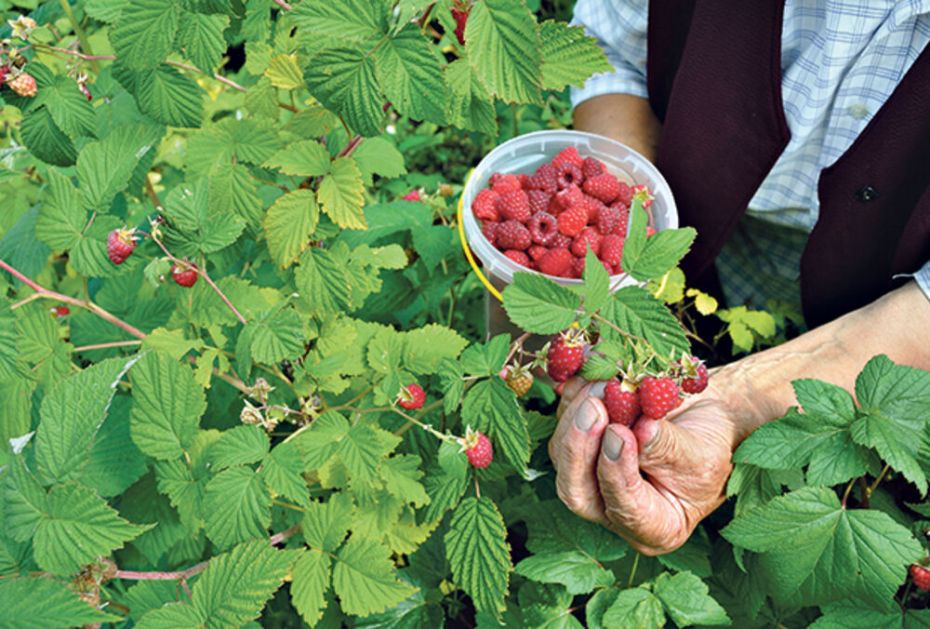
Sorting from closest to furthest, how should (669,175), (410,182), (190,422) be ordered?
(190,422)
(669,175)
(410,182)

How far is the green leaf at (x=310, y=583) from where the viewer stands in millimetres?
896

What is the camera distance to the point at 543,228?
1296 millimetres

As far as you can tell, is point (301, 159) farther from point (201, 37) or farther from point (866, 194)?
point (866, 194)

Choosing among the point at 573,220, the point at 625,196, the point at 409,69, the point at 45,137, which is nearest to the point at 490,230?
the point at 573,220

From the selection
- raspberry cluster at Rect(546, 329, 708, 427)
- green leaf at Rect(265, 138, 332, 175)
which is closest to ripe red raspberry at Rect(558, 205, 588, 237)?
raspberry cluster at Rect(546, 329, 708, 427)

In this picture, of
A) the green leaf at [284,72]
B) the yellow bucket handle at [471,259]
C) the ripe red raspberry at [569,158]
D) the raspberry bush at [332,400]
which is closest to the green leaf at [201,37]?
the raspberry bush at [332,400]

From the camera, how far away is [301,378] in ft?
3.33

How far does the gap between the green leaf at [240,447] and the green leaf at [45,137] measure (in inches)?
17.5

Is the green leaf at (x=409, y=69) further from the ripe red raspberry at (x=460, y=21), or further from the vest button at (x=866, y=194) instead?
the vest button at (x=866, y=194)

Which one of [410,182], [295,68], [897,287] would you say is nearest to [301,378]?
[295,68]

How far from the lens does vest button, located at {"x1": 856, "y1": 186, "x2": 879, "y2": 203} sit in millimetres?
1168

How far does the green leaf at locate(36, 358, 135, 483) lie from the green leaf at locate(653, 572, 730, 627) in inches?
27.8

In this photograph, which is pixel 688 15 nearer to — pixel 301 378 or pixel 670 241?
pixel 670 241

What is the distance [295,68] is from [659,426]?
0.66m
